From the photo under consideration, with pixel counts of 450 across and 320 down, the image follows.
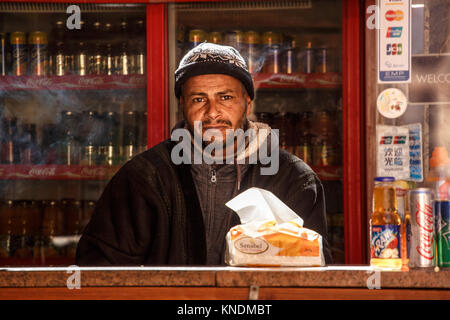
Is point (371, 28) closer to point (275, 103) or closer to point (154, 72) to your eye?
point (275, 103)

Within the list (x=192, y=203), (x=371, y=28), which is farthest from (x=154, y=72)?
(x=371, y=28)

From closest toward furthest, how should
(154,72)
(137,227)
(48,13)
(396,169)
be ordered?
(137,227) → (396,169) → (154,72) → (48,13)

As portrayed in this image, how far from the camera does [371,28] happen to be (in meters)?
2.34

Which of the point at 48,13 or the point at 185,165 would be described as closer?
the point at 185,165

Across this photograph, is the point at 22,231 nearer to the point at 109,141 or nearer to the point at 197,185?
the point at 109,141

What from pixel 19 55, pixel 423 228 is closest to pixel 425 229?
pixel 423 228

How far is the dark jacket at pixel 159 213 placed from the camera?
1.88 m

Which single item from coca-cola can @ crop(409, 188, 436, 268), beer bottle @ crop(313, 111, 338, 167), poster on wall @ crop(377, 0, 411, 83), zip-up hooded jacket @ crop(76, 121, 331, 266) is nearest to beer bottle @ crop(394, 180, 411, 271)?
coca-cola can @ crop(409, 188, 436, 268)

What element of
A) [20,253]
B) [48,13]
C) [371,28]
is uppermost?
[48,13]

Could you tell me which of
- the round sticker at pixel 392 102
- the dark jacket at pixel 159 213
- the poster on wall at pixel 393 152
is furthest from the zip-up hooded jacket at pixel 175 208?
the round sticker at pixel 392 102

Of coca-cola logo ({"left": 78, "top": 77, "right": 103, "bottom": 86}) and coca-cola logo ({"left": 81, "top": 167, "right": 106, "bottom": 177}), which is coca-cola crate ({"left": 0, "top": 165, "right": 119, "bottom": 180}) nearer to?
coca-cola logo ({"left": 81, "top": 167, "right": 106, "bottom": 177})

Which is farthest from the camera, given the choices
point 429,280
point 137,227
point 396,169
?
point 396,169

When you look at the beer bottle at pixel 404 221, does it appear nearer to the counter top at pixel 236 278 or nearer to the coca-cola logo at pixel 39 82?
the counter top at pixel 236 278

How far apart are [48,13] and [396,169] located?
5.95 feet
